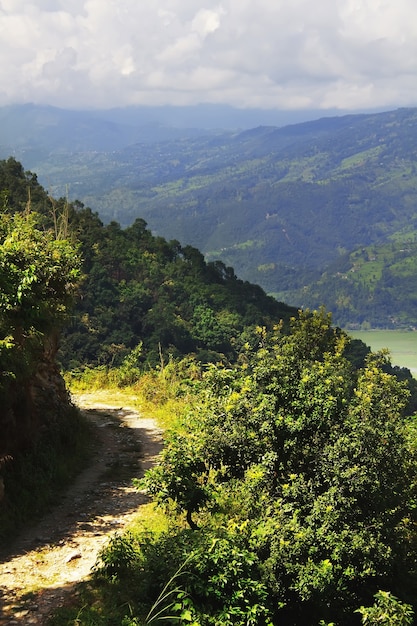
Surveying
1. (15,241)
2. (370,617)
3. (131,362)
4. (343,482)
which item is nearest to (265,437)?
(343,482)

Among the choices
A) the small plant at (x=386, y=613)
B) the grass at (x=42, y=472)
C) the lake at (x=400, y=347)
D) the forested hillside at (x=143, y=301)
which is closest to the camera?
the small plant at (x=386, y=613)

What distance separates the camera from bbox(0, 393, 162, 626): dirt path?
7.65 metres

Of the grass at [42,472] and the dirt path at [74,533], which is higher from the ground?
the grass at [42,472]

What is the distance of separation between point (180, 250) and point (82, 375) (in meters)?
47.7

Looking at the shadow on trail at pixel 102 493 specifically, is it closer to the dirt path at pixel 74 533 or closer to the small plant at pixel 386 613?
the dirt path at pixel 74 533

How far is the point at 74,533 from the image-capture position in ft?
31.9

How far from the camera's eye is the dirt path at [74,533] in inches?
301

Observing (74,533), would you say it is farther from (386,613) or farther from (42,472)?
(386,613)

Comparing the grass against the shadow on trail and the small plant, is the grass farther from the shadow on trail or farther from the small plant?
the small plant

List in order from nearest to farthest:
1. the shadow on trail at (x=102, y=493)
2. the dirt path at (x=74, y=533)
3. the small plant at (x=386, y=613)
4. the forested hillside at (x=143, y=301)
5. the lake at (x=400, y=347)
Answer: the small plant at (x=386, y=613) → the dirt path at (x=74, y=533) → the shadow on trail at (x=102, y=493) → the forested hillside at (x=143, y=301) → the lake at (x=400, y=347)

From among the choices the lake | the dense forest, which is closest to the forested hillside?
the dense forest

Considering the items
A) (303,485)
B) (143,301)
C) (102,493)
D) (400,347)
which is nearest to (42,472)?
(102,493)

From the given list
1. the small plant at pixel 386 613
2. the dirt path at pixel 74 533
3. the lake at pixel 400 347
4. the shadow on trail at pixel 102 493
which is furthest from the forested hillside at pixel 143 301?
the lake at pixel 400 347

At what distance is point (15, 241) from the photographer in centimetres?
1095
